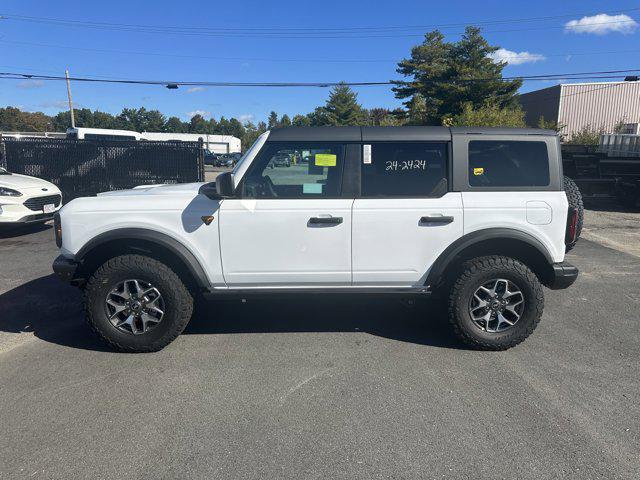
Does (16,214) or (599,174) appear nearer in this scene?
(16,214)

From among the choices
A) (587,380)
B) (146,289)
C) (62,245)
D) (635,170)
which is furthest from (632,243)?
(62,245)

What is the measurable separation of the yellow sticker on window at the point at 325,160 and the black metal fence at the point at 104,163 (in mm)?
9163

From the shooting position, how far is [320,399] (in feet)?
10.8

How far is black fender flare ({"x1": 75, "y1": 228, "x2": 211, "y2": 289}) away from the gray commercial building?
4197 centimetres

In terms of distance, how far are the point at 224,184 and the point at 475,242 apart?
215 centimetres

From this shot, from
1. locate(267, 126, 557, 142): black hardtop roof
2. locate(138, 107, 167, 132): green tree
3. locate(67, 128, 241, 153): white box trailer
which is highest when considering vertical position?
locate(138, 107, 167, 132): green tree

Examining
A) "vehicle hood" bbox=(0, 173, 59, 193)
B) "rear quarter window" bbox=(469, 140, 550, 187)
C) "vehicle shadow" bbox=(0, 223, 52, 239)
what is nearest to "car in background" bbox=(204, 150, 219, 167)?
"vehicle shadow" bbox=(0, 223, 52, 239)

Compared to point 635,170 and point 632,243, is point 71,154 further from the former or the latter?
point 635,170

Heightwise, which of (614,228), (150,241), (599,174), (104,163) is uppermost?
(104,163)

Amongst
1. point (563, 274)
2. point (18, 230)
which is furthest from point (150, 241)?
point (18, 230)

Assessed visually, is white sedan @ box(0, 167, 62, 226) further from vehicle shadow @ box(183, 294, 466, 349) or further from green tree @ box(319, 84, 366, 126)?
green tree @ box(319, 84, 366, 126)

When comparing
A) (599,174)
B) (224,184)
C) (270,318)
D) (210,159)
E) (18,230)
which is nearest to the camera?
(224,184)

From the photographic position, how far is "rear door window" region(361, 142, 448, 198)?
3.99m

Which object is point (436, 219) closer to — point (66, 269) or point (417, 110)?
point (66, 269)
